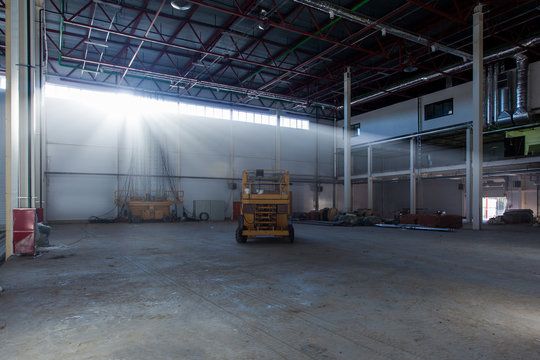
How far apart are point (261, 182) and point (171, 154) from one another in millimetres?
16091

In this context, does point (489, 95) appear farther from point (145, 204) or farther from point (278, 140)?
point (145, 204)

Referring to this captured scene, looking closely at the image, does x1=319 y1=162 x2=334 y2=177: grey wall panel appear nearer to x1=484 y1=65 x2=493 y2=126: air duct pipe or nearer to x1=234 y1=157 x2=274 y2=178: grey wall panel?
x1=234 y1=157 x2=274 y2=178: grey wall panel

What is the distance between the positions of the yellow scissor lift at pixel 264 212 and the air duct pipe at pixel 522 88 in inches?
603

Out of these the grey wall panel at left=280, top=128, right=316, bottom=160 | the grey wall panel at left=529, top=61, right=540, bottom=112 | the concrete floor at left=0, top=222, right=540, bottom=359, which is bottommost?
the concrete floor at left=0, top=222, right=540, bottom=359

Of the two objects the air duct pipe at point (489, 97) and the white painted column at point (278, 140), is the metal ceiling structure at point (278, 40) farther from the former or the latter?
the white painted column at point (278, 140)

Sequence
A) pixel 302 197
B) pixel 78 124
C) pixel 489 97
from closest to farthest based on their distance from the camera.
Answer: pixel 489 97 → pixel 78 124 → pixel 302 197

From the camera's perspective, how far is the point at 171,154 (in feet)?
86.7

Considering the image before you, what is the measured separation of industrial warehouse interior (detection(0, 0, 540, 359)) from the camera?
162 inches

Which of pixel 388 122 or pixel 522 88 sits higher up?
pixel 522 88

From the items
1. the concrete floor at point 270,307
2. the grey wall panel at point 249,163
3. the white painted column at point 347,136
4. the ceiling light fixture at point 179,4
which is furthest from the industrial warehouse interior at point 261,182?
the ceiling light fixture at point 179,4

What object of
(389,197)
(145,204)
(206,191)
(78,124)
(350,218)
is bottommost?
(350,218)

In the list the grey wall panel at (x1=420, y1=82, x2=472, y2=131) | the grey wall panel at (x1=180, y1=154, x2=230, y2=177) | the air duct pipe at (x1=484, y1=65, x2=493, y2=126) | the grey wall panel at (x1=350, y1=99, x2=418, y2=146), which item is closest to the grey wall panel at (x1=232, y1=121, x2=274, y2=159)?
the grey wall panel at (x1=180, y1=154, x2=230, y2=177)

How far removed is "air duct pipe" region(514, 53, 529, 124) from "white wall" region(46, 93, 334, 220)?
17.4m

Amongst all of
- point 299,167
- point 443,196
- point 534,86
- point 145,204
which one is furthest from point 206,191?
point 443,196
